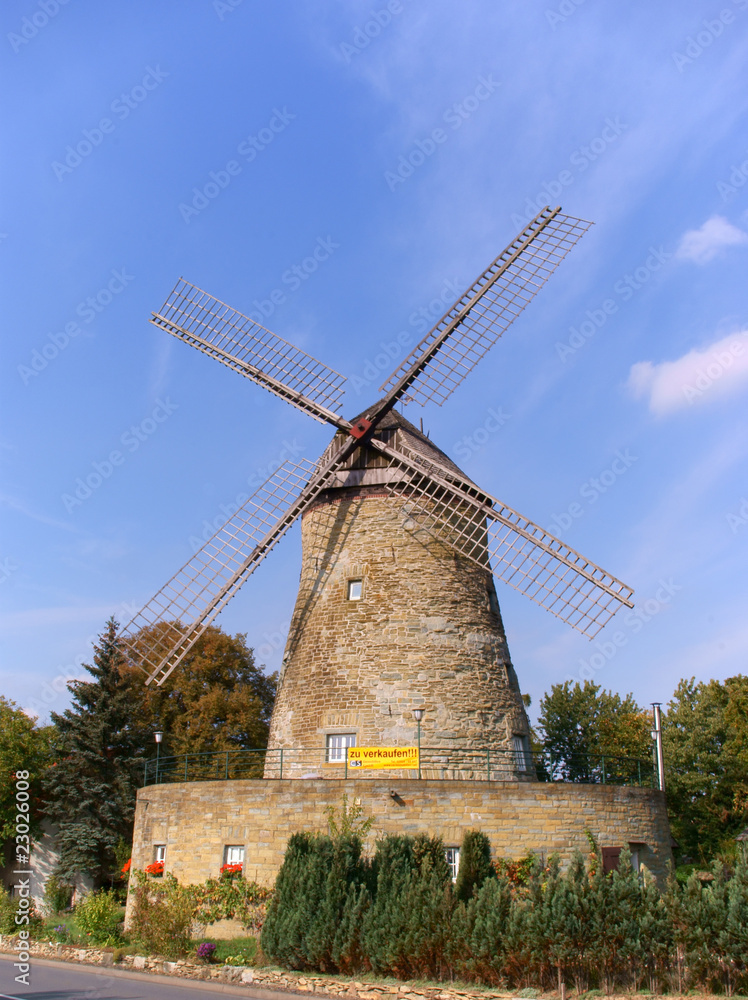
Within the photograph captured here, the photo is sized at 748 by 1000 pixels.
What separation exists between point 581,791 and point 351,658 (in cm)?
472

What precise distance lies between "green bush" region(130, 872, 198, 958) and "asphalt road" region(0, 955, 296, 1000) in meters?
0.63

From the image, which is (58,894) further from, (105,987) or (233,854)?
(105,987)

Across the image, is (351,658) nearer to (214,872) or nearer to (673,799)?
(214,872)

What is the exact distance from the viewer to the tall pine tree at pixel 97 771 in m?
23.3

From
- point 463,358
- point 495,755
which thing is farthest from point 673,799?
point 463,358

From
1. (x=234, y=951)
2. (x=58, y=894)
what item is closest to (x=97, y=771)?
(x=58, y=894)

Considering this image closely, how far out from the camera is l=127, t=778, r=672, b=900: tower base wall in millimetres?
13773

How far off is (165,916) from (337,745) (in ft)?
13.1

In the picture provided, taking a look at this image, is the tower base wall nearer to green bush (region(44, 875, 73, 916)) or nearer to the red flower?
the red flower

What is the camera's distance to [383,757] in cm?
1503

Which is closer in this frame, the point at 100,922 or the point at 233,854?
the point at 233,854

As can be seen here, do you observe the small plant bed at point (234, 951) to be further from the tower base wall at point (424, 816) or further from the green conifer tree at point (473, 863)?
the green conifer tree at point (473, 863)

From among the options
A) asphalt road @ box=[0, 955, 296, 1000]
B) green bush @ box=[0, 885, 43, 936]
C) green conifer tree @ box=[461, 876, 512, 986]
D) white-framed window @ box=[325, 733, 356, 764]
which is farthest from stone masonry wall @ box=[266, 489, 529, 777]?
green bush @ box=[0, 885, 43, 936]

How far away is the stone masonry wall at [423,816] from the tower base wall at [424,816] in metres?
0.02
